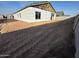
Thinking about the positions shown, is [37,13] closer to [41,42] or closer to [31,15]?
[31,15]

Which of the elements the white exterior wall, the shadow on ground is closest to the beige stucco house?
the white exterior wall

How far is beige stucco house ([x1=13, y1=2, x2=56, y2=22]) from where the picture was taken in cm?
240

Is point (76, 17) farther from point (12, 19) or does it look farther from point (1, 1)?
point (1, 1)

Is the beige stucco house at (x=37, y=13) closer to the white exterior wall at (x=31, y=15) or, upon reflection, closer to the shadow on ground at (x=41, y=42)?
the white exterior wall at (x=31, y=15)

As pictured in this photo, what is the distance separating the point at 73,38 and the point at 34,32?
21.2 inches

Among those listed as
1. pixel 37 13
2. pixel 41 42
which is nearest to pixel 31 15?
pixel 37 13

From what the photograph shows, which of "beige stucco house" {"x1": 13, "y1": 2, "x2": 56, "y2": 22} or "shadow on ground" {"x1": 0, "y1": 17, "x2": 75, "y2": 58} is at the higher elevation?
"beige stucco house" {"x1": 13, "y1": 2, "x2": 56, "y2": 22}

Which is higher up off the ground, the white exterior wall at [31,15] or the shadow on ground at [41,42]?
the white exterior wall at [31,15]

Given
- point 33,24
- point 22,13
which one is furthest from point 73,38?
point 22,13

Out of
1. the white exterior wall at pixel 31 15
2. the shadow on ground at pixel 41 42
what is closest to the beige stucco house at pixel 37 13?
the white exterior wall at pixel 31 15

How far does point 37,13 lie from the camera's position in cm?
244

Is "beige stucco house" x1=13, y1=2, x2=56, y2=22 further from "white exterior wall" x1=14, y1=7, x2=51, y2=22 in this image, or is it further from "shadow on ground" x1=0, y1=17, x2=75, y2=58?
"shadow on ground" x1=0, y1=17, x2=75, y2=58

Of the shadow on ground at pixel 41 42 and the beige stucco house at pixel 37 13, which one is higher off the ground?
the beige stucco house at pixel 37 13

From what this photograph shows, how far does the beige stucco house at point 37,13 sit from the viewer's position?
7.88 feet
